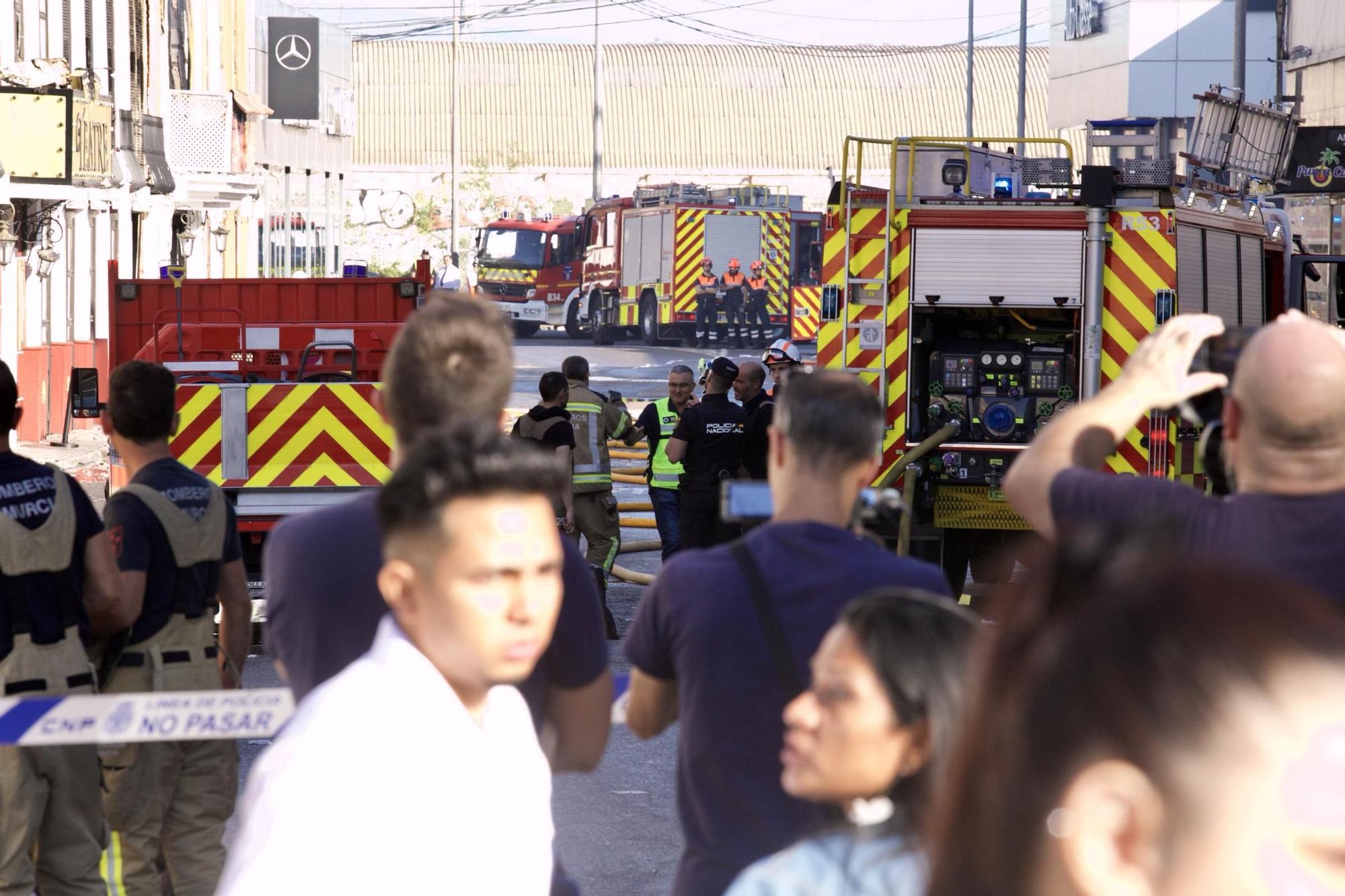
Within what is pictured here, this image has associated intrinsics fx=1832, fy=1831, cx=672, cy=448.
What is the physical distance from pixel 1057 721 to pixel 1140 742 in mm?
56

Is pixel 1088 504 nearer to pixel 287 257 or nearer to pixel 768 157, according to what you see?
pixel 287 257

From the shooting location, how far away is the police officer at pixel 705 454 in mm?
11180

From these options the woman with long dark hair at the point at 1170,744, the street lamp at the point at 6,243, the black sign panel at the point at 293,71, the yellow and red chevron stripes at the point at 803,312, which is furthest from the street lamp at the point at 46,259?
the woman with long dark hair at the point at 1170,744

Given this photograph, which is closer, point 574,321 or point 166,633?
point 166,633

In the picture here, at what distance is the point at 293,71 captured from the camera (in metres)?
45.4

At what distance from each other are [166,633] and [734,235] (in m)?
32.2

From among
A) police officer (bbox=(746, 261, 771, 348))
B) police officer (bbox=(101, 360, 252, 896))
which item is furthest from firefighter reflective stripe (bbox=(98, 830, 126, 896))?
police officer (bbox=(746, 261, 771, 348))

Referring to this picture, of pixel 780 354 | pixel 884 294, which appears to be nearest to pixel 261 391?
pixel 884 294

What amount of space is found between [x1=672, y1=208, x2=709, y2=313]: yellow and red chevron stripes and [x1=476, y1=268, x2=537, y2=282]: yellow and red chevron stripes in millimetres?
6948

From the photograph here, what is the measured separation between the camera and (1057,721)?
107 cm

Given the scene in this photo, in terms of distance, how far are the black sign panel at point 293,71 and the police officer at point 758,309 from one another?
13.5 m

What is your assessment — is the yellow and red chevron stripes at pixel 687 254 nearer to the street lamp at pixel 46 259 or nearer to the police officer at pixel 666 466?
the street lamp at pixel 46 259

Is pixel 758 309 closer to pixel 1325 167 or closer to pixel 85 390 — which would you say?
pixel 1325 167

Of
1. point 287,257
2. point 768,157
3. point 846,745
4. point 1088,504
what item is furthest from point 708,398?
point 768,157
